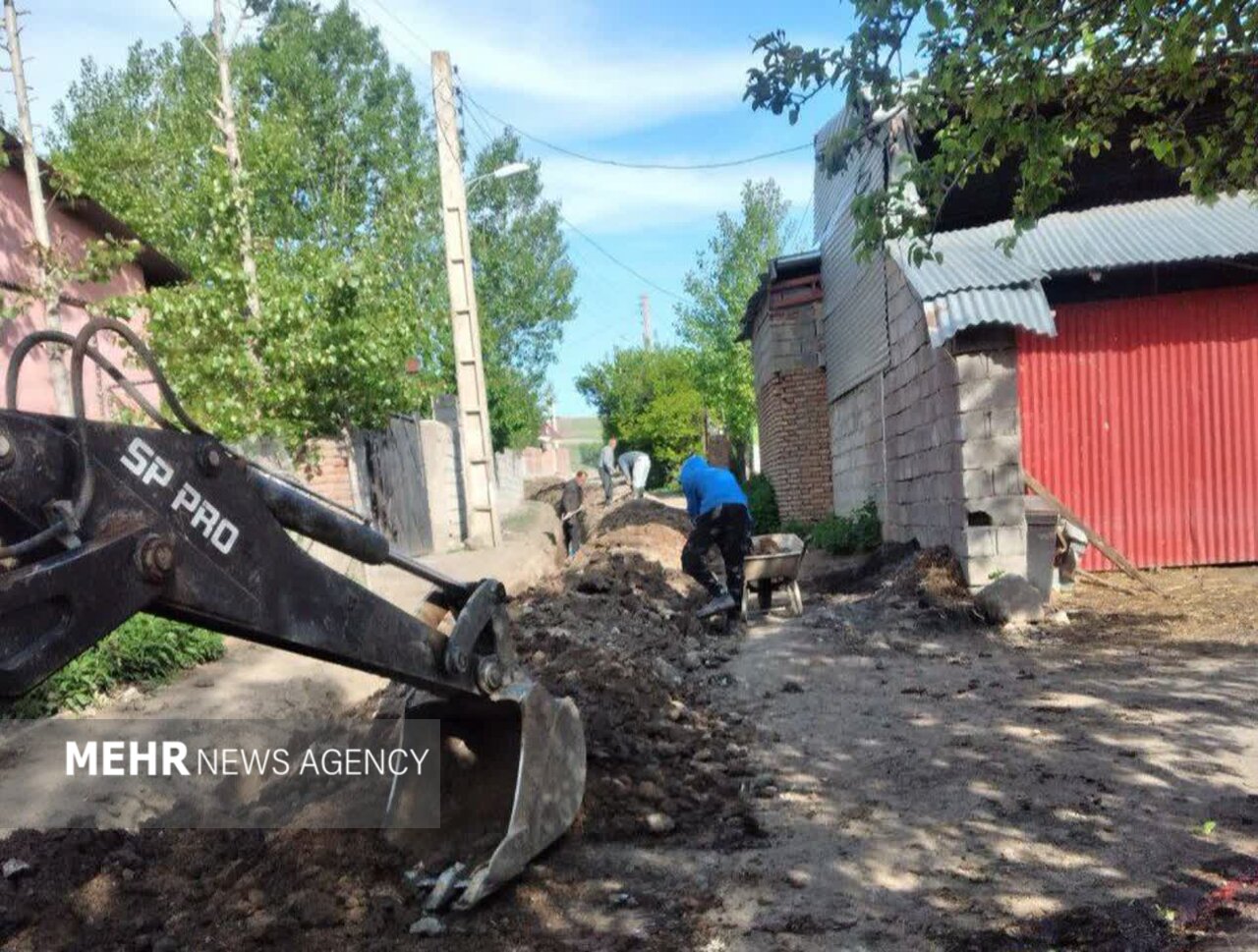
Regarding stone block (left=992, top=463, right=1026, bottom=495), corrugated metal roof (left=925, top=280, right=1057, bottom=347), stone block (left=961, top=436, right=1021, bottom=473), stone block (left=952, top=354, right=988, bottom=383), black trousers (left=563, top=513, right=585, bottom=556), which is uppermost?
corrugated metal roof (left=925, top=280, right=1057, bottom=347)

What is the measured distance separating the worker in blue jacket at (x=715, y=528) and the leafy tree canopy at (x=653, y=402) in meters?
31.1

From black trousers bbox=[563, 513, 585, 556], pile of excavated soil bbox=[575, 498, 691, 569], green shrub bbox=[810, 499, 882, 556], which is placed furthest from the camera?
black trousers bbox=[563, 513, 585, 556]

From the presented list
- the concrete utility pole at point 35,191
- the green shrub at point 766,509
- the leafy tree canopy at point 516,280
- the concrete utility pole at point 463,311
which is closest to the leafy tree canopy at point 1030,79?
the concrete utility pole at point 35,191

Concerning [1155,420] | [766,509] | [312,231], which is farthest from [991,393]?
[312,231]

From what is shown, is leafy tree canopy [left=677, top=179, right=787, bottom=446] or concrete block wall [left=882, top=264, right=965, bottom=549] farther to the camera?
leafy tree canopy [left=677, top=179, right=787, bottom=446]

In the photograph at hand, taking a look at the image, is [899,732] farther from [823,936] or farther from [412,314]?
[412,314]

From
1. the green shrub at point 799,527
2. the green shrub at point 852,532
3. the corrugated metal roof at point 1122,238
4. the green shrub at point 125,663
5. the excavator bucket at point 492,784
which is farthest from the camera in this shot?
the green shrub at point 799,527

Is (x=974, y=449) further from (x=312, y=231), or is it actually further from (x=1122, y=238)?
(x=312, y=231)

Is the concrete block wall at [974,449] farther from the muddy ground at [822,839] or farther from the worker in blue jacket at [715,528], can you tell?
the worker in blue jacket at [715,528]

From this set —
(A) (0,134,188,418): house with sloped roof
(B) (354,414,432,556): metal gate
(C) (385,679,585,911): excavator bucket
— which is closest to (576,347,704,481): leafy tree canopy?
(B) (354,414,432,556): metal gate

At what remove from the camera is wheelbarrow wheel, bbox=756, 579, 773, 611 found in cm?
1127

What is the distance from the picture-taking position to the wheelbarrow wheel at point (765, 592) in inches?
444

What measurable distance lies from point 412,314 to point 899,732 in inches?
348

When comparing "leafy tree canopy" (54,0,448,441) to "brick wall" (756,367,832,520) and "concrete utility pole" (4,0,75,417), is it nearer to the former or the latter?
"concrete utility pole" (4,0,75,417)
